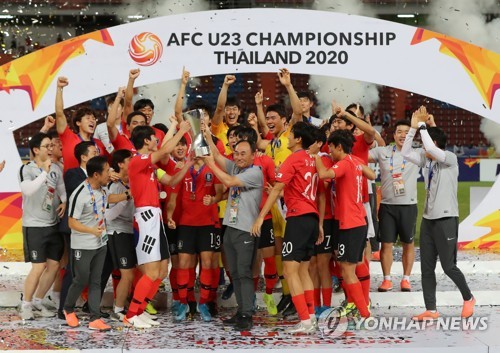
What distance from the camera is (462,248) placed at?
11.2 meters

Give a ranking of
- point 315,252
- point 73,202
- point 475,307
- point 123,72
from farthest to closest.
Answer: point 123,72 → point 475,307 → point 315,252 → point 73,202

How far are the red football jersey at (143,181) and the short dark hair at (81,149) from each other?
45cm

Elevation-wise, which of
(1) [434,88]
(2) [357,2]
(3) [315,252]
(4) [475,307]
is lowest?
(4) [475,307]

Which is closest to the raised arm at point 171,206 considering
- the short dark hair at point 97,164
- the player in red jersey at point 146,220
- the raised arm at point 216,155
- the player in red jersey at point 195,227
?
the player in red jersey at point 195,227

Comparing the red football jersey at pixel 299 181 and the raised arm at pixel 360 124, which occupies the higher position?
the raised arm at pixel 360 124

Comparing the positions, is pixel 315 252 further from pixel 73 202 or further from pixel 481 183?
pixel 481 183

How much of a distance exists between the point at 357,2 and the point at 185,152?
4.16m

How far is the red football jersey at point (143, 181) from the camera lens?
24.1ft

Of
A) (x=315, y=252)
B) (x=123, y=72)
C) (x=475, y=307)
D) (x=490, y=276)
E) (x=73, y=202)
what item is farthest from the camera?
(x=123, y=72)

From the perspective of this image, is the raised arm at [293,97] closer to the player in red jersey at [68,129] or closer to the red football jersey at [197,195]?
the red football jersey at [197,195]

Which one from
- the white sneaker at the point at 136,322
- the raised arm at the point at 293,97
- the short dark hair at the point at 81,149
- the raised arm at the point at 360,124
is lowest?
the white sneaker at the point at 136,322

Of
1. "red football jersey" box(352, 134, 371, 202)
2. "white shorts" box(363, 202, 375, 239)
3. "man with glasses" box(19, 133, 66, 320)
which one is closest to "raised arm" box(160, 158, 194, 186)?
"man with glasses" box(19, 133, 66, 320)

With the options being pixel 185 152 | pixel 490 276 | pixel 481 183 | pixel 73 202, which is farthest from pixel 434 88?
pixel 73 202

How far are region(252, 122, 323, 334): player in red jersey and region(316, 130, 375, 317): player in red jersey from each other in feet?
0.63
